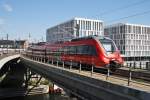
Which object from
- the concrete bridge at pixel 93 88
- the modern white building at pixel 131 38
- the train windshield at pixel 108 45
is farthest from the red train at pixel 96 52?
the modern white building at pixel 131 38

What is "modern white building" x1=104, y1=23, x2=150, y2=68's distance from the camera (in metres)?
146

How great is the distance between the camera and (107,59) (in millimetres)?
23859

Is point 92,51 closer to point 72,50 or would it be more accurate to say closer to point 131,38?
point 72,50

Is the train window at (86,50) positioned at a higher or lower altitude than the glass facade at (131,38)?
lower

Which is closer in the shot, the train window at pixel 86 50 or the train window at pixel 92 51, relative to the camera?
the train window at pixel 92 51

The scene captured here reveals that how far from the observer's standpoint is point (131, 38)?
497 feet

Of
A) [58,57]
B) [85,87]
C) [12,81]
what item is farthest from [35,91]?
[85,87]

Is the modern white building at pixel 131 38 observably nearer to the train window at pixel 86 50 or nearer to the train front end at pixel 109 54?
the train window at pixel 86 50

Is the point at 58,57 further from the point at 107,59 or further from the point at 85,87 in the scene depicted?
the point at 85,87

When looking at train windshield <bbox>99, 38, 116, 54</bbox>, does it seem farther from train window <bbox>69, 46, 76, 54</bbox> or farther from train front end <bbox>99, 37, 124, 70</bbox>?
train window <bbox>69, 46, 76, 54</bbox>

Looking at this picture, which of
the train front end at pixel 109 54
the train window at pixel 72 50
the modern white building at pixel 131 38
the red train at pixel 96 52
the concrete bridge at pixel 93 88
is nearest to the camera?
the concrete bridge at pixel 93 88

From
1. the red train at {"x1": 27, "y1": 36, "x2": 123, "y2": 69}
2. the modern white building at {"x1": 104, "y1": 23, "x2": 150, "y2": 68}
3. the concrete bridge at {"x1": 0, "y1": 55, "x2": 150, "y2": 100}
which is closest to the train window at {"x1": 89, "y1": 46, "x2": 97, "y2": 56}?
the red train at {"x1": 27, "y1": 36, "x2": 123, "y2": 69}

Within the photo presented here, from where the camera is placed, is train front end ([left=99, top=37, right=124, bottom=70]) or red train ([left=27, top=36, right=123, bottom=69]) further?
red train ([left=27, top=36, right=123, bottom=69])

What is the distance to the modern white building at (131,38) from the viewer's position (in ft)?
477
